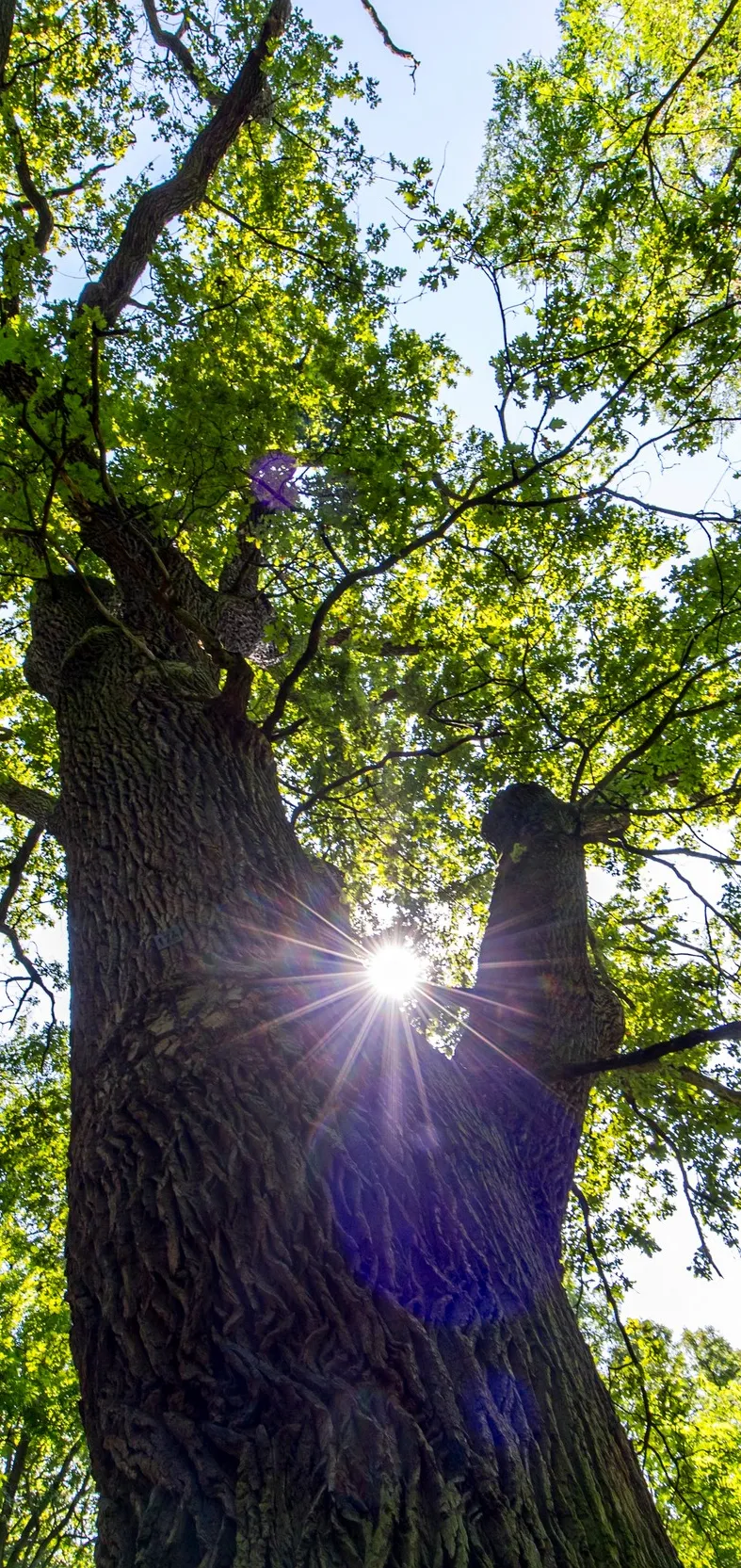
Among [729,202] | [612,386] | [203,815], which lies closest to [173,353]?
[612,386]

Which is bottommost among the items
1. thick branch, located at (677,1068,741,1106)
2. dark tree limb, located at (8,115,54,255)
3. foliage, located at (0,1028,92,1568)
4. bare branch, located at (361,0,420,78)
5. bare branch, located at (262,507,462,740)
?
foliage, located at (0,1028,92,1568)

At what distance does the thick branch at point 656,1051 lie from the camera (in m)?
2.90

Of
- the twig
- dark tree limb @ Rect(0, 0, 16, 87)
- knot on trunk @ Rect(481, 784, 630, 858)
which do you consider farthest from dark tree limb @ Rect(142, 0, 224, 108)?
the twig

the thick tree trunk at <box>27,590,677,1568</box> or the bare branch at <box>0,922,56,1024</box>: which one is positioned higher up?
the bare branch at <box>0,922,56,1024</box>

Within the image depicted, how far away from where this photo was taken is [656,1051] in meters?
3.13

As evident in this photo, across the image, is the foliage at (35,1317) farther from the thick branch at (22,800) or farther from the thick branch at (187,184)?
the thick branch at (187,184)

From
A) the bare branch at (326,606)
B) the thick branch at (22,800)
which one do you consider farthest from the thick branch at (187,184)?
the bare branch at (326,606)

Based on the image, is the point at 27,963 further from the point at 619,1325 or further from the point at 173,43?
the point at 173,43

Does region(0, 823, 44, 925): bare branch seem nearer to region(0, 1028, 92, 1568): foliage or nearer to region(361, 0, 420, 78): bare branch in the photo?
region(0, 1028, 92, 1568): foliage

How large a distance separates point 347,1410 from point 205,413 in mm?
4967

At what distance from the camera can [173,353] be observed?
5.04 metres

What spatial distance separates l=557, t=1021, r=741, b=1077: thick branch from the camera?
2900mm

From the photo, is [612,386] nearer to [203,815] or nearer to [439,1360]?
[203,815]

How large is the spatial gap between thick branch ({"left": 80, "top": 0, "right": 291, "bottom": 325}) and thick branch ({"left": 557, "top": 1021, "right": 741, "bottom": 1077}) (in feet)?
22.4
